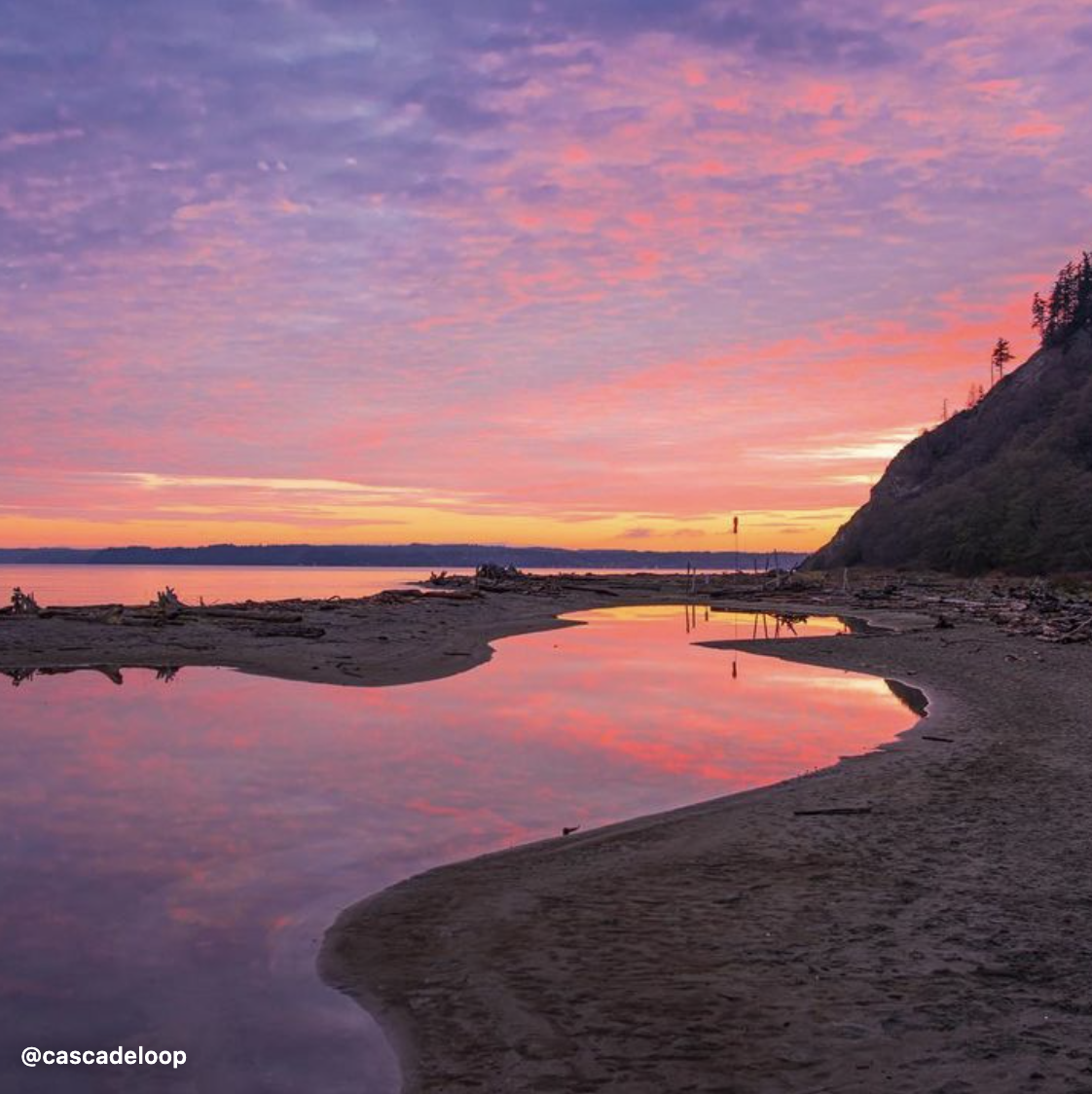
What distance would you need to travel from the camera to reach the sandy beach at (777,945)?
18.5ft

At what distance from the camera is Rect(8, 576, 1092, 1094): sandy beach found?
18.5ft

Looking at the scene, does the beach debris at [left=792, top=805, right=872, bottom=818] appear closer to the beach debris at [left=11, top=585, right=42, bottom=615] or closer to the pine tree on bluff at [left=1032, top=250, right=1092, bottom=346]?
the beach debris at [left=11, top=585, right=42, bottom=615]

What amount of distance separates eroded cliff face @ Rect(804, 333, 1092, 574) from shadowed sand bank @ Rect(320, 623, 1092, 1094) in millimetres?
93723

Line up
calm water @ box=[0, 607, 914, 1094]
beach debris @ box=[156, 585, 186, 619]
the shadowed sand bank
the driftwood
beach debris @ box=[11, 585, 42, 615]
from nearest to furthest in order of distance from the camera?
1. the shadowed sand bank
2. calm water @ box=[0, 607, 914, 1094]
3. beach debris @ box=[11, 585, 42, 615]
4. beach debris @ box=[156, 585, 186, 619]
5. the driftwood

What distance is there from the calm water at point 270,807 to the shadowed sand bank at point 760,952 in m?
0.76

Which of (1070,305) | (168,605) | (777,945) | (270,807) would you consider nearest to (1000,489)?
(1070,305)

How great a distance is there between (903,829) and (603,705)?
12.1m

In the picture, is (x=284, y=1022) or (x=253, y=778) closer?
(x=284, y=1022)

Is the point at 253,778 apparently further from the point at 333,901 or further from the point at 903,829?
the point at 903,829

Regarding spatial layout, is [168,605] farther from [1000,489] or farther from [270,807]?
[1000,489]

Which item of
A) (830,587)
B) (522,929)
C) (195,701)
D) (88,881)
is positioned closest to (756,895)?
(522,929)

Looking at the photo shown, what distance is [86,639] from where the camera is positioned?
33.4 meters

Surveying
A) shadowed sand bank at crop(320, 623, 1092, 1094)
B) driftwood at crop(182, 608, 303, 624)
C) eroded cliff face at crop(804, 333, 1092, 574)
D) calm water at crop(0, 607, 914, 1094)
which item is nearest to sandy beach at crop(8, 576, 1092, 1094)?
shadowed sand bank at crop(320, 623, 1092, 1094)

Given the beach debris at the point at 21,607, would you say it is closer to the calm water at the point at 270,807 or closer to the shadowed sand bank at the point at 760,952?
the calm water at the point at 270,807
